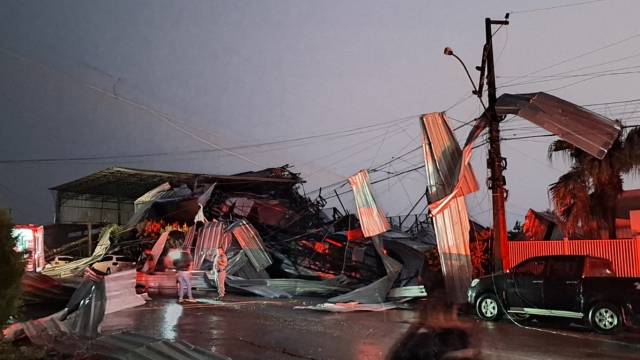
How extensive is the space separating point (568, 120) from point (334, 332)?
29.1ft

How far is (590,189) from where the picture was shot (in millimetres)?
18531

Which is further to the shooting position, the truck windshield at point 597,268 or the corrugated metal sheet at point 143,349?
the truck windshield at point 597,268

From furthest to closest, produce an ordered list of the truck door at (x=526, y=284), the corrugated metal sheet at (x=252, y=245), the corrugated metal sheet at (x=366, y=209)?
the corrugated metal sheet at (x=252, y=245), the corrugated metal sheet at (x=366, y=209), the truck door at (x=526, y=284)

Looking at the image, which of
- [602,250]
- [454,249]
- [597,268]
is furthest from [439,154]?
[597,268]

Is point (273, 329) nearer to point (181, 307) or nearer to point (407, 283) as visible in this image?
point (181, 307)

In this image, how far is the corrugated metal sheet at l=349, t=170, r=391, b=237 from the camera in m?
18.6

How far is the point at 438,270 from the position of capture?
63.0 feet

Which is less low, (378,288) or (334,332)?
(378,288)

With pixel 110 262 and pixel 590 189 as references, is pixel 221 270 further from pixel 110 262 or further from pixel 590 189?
pixel 590 189

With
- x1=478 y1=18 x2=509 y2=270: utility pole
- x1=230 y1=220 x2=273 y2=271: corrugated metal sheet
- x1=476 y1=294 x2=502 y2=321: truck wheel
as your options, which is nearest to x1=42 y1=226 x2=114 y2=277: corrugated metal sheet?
x1=230 y1=220 x2=273 y2=271: corrugated metal sheet

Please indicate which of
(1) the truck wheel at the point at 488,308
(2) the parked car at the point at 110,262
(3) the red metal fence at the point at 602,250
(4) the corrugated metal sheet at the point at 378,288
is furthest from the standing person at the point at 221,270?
(3) the red metal fence at the point at 602,250

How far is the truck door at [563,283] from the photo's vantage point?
1272 centimetres

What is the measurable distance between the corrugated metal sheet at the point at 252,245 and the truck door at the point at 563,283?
13.1 metres

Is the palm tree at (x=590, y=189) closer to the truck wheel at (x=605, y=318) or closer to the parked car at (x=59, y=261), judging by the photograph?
the truck wheel at (x=605, y=318)
